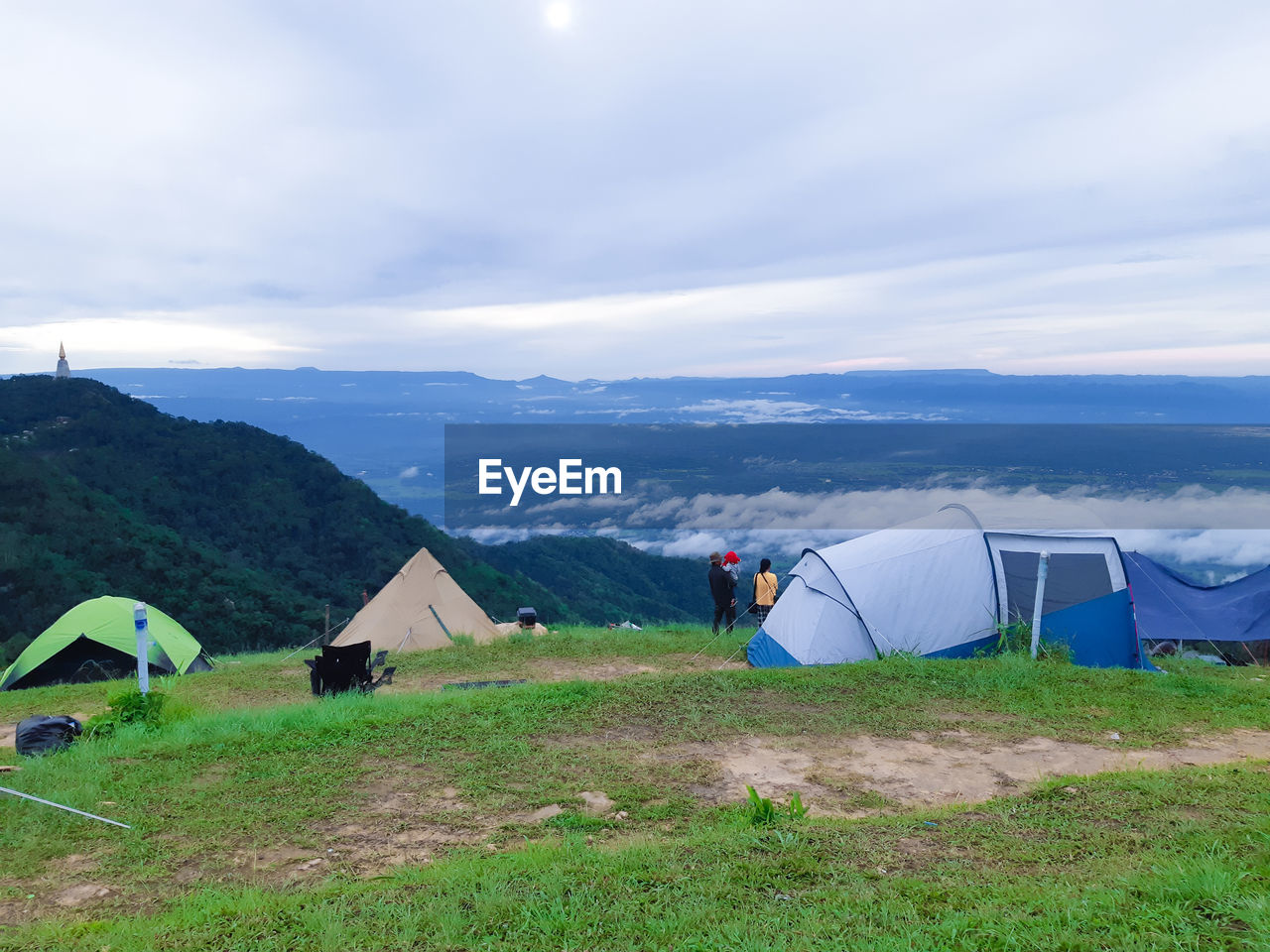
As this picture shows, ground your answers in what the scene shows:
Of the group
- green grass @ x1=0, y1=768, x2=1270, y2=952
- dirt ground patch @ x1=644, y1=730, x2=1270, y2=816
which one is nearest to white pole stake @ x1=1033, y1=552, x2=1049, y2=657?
dirt ground patch @ x1=644, y1=730, x2=1270, y2=816

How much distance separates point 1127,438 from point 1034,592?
129 meters

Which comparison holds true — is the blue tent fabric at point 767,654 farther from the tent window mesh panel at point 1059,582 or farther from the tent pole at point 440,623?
the tent pole at point 440,623

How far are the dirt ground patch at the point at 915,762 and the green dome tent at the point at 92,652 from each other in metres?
10.5

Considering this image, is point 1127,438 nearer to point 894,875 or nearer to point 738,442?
point 738,442

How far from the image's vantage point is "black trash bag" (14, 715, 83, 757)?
7.27 meters

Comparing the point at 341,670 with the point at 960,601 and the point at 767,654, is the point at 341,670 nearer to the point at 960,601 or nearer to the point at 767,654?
the point at 767,654

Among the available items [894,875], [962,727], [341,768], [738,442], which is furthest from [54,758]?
[738,442]

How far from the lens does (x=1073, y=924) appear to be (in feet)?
11.2

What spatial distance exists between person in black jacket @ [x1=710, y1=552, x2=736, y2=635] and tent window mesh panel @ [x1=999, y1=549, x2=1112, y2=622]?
14.9ft

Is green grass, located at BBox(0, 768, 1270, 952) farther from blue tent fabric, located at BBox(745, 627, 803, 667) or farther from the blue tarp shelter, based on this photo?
the blue tarp shelter

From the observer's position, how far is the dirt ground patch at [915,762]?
6.28 m

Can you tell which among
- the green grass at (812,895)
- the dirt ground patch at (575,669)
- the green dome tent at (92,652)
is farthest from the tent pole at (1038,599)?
the green dome tent at (92,652)

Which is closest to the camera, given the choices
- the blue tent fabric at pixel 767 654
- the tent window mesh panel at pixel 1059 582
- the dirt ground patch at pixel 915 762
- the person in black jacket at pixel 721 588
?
the dirt ground patch at pixel 915 762

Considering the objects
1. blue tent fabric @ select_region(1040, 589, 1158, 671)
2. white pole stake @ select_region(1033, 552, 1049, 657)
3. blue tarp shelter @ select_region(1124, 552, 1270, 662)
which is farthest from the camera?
blue tarp shelter @ select_region(1124, 552, 1270, 662)
